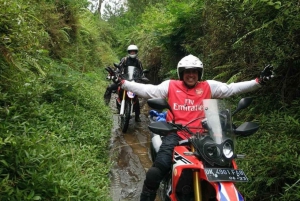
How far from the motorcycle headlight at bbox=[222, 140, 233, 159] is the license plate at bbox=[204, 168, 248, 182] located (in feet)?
0.45

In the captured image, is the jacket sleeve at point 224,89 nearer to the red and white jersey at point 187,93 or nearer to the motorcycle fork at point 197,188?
the red and white jersey at point 187,93

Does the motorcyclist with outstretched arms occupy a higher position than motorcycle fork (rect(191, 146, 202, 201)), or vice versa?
the motorcyclist with outstretched arms

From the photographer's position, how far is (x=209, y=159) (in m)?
2.92

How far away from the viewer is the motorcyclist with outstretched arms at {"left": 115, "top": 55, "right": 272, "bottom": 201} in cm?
368

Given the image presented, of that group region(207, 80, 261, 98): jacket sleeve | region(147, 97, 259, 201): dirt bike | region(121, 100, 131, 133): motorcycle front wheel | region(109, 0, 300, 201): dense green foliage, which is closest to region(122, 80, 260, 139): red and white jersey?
region(207, 80, 261, 98): jacket sleeve

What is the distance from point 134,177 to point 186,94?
207 cm

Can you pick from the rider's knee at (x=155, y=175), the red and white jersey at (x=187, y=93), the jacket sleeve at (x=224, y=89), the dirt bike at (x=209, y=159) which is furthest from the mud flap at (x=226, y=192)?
the jacket sleeve at (x=224, y=89)

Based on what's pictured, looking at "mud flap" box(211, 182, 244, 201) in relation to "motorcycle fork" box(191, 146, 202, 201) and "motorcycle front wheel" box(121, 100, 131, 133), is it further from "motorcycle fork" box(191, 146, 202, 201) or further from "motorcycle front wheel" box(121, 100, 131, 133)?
"motorcycle front wheel" box(121, 100, 131, 133)

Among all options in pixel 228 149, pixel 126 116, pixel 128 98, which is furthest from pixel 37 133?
pixel 128 98

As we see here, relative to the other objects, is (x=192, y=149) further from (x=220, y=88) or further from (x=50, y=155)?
(x=50, y=155)

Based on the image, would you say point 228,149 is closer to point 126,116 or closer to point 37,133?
point 37,133

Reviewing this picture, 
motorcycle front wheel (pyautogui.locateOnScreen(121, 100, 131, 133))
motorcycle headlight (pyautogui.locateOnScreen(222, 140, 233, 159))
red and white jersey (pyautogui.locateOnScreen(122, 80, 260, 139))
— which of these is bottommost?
motorcycle headlight (pyautogui.locateOnScreen(222, 140, 233, 159))

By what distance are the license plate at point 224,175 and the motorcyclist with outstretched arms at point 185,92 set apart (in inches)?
31.2

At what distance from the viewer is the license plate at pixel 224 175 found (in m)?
2.75
